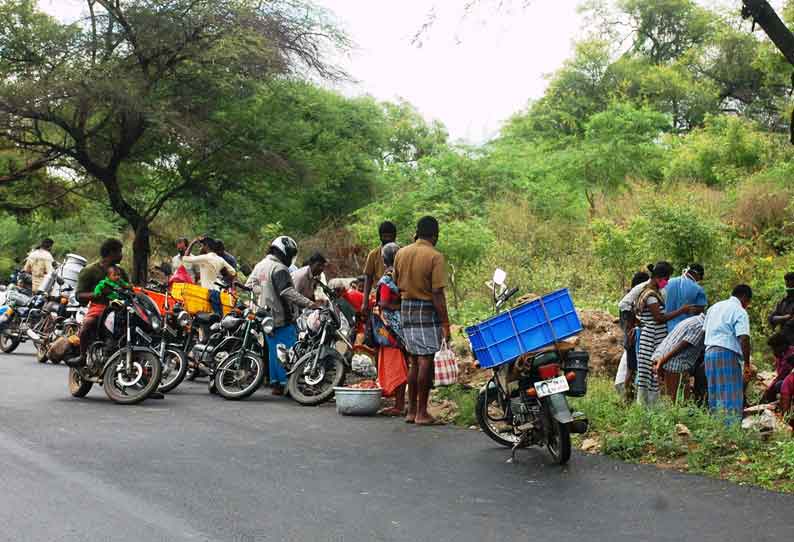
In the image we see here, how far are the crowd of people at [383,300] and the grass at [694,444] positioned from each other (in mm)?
1761

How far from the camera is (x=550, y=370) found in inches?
340

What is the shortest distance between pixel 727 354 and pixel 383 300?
11.8 ft

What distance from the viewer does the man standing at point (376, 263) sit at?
1270cm

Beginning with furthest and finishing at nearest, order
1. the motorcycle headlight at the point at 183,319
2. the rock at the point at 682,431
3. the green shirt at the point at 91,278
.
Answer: the motorcycle headlight at the point at 183,319
the green shirt at the point at 91,278
the rock at the point at 682,431

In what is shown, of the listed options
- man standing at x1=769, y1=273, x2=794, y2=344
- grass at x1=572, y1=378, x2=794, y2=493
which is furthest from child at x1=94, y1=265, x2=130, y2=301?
man standing at x1=769, y1=273, x2=794, y2=344

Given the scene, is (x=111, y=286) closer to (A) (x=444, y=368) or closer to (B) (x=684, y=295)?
(A) (x=444, y=368)

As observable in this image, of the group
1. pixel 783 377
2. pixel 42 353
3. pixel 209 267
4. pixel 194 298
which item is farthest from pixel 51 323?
pixel 783 377

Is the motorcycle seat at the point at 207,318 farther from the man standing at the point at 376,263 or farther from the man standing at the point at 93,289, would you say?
the man standing at the point at 376,263

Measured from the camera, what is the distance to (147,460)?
28.3ft

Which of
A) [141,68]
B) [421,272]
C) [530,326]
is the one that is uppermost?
[141,68]

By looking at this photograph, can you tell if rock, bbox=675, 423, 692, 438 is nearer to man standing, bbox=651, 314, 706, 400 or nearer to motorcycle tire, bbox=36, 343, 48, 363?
man standing, bbox=651, 314, 706, 400

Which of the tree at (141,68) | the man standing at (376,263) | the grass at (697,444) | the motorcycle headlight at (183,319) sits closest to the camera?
the grass at (697,444)

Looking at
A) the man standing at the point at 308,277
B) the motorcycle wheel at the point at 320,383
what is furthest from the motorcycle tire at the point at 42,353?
the motorcycle wheel at the point at 320,383

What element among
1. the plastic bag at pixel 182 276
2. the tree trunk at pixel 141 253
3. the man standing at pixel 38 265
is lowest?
the plastic bag at pixel 182 276
